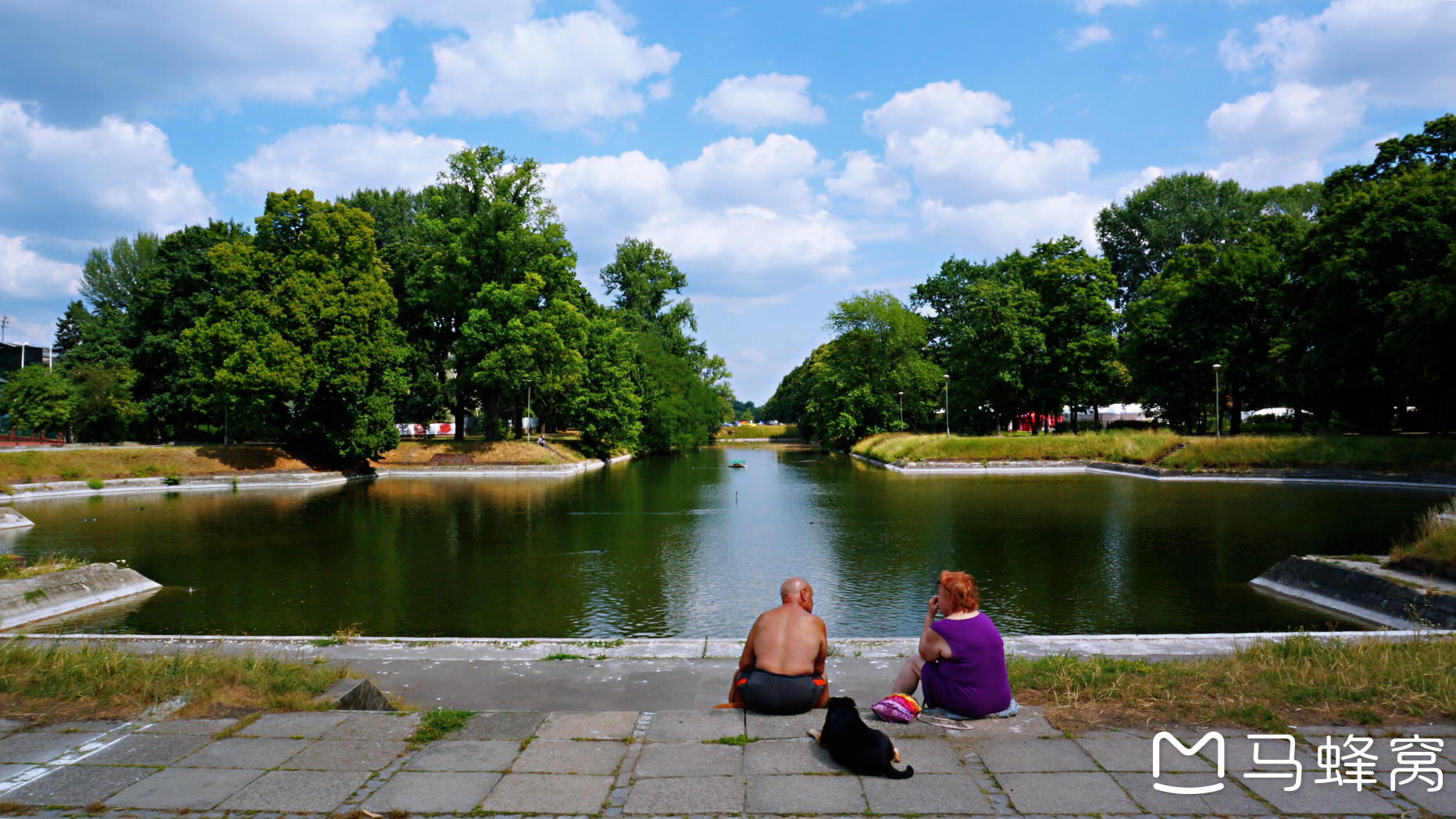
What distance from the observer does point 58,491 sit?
96.2 ft

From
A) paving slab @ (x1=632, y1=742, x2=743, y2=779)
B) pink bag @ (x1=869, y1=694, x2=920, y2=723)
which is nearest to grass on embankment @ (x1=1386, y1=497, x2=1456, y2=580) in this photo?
pink bag @ (x1=869, y1=694, x2=920, y2=723)

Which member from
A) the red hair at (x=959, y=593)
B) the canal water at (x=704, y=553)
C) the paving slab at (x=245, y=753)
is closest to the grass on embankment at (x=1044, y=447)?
the canal water at (x=704, y=553)

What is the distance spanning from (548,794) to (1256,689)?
5.14m

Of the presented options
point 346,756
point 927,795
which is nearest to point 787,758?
point 927,795

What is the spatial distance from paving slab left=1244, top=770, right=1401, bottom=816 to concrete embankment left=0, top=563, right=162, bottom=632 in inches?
559

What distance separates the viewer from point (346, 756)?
4.66 metres

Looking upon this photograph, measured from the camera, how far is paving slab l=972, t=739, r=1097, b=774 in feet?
14.3

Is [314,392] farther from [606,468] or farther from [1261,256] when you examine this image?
[1261,256]

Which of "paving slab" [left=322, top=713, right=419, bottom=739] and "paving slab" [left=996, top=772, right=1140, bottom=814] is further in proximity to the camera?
"paving slab" [left=322, top=713, right=419, bottom=739]

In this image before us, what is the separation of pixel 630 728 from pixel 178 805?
8.26 feet

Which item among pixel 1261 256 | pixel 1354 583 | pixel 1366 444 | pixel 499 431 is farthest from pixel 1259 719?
pixel 1261 256

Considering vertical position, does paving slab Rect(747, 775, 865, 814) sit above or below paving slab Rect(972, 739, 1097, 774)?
above

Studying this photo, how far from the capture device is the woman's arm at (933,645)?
5293mm

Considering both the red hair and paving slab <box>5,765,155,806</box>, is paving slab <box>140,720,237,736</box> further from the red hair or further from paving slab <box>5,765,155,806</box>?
the red hair
